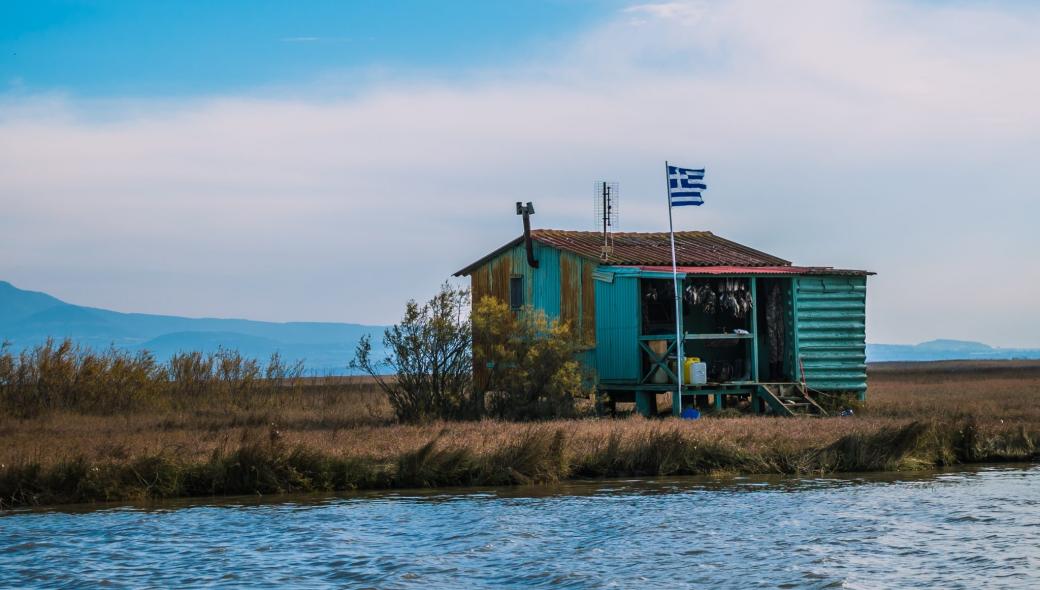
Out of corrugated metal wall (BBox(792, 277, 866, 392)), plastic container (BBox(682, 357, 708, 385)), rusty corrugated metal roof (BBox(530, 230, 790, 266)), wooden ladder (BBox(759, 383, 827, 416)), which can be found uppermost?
rusty corrugated metal roof (BBox(530, 230, 790, 266))

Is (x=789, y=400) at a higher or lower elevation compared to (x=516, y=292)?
lower

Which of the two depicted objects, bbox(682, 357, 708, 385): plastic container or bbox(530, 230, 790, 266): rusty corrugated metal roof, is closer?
bbox(682, 357, 708, 385): plastic container

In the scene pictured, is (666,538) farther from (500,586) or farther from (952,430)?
(952,430)

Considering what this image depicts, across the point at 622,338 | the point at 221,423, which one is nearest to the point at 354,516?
the point at 221,423

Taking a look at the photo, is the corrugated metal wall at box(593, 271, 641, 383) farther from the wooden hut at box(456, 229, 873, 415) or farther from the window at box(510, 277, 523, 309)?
the window at box(510, 277, 523, 309)

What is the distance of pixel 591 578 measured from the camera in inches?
538

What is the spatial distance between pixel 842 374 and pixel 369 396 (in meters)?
15.2

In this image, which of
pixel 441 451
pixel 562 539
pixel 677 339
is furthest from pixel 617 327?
pixel 562 539

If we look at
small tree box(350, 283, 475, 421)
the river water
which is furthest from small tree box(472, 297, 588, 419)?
the river water

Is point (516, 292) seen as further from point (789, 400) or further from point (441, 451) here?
point (441, 451)

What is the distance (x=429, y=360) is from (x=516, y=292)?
5.78m

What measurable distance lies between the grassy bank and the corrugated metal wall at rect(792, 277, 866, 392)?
3.94 meters

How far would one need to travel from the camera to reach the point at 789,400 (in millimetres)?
30438

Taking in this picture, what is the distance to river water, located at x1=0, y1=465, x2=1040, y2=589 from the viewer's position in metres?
13.7
